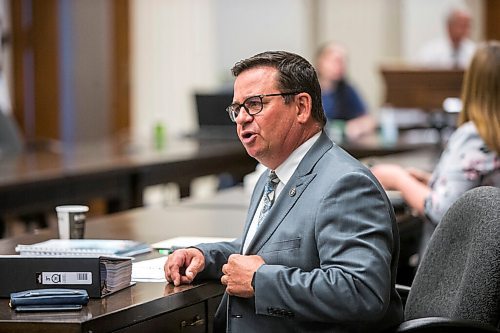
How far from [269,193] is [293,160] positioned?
0.11 meters

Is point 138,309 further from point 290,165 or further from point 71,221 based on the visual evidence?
point 71,221

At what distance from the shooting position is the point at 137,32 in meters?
10.8

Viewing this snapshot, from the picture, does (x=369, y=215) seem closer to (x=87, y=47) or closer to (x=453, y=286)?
(x=453, y=286)

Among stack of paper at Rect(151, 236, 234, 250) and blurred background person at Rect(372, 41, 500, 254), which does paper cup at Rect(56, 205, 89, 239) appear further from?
blurred background person at Rect(372, 41, 500, 254)

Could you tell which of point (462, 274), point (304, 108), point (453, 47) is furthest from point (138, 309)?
point (453, 47)

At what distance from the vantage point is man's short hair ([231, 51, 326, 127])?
2422 mm

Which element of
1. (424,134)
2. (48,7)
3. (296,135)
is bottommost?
(424,134)

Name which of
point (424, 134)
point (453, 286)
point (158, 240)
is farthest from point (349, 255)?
point (424, 134)

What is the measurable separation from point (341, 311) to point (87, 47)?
8.74 metres

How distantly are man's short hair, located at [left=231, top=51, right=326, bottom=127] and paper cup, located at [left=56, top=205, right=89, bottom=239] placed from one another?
992 mm

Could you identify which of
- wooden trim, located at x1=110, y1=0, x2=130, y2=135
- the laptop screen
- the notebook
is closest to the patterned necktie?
the notebook

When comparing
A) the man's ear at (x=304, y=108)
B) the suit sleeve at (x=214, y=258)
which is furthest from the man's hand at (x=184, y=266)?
the man's ear at (x=304, y=108)

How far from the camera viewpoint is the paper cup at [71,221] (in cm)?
327

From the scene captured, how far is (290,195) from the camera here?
245cm
